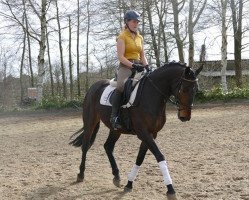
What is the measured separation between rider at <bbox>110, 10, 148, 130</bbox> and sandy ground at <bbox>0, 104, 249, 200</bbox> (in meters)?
1.15

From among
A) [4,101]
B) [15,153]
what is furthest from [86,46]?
[15,153]

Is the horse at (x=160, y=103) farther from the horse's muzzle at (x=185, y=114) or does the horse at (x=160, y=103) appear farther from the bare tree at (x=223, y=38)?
the bare tree at (x=223, y=38)

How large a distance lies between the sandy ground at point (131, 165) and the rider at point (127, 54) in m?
1.15

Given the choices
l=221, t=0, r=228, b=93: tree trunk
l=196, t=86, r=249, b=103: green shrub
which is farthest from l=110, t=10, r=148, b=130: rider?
l=221, t=0, r=228, b=93: tree trunk

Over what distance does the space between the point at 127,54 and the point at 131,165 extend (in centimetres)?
260

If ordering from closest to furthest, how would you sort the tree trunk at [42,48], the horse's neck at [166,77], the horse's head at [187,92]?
the horse's head at [187,92], the horse's neck at [166,77], the tree trunk at [42,48]

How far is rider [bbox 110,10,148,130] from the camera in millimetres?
5855

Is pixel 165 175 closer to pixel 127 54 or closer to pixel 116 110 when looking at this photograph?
pixel 116 110

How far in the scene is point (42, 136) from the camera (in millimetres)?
12805

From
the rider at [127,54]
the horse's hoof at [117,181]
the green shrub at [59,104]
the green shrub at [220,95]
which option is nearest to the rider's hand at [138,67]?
the rider at [127,54]

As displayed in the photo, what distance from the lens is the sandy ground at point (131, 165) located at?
18.6 feet

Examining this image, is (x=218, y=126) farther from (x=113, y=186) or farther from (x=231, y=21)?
(x=231, y=21)

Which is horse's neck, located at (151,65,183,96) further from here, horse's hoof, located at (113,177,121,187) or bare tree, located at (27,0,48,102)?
bare tree, located at (27,0,48,102)

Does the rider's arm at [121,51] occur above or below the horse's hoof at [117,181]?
above
